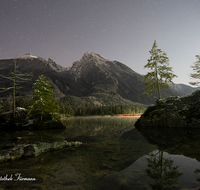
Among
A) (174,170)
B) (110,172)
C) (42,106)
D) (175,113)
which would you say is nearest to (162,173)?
(174,170)

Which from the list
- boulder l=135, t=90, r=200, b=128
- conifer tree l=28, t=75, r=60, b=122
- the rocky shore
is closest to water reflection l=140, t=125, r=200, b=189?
the rocky shore

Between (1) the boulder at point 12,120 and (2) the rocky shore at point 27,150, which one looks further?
(1) the boulder at point 12,120

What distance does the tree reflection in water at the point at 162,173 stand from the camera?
350cm

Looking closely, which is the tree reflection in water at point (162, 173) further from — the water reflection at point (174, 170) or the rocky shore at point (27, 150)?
the rocky shore at point (27, 150)

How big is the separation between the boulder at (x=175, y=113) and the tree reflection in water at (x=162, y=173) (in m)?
14.3

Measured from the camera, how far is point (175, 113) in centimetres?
1803

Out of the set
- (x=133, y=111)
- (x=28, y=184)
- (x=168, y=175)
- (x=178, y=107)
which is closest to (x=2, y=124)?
(x=28, y=184)

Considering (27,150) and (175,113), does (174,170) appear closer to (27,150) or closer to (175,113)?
(27,150)

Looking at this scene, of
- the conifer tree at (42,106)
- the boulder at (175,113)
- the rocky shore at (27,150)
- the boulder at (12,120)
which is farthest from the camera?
the conifer tree at (42,106)

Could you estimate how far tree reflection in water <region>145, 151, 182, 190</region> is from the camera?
11.5ft

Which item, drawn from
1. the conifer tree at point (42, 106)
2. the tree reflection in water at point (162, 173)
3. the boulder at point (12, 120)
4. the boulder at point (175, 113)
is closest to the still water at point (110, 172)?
the tree reflection in water at point (162, 173)

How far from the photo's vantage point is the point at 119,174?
432cm

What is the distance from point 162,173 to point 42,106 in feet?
66.5

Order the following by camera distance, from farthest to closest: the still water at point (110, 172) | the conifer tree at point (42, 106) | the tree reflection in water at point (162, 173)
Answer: the conifer tree at point (42, 106) → the still water at point (110, 172) → the tree reflection in water at point (162, 173)
